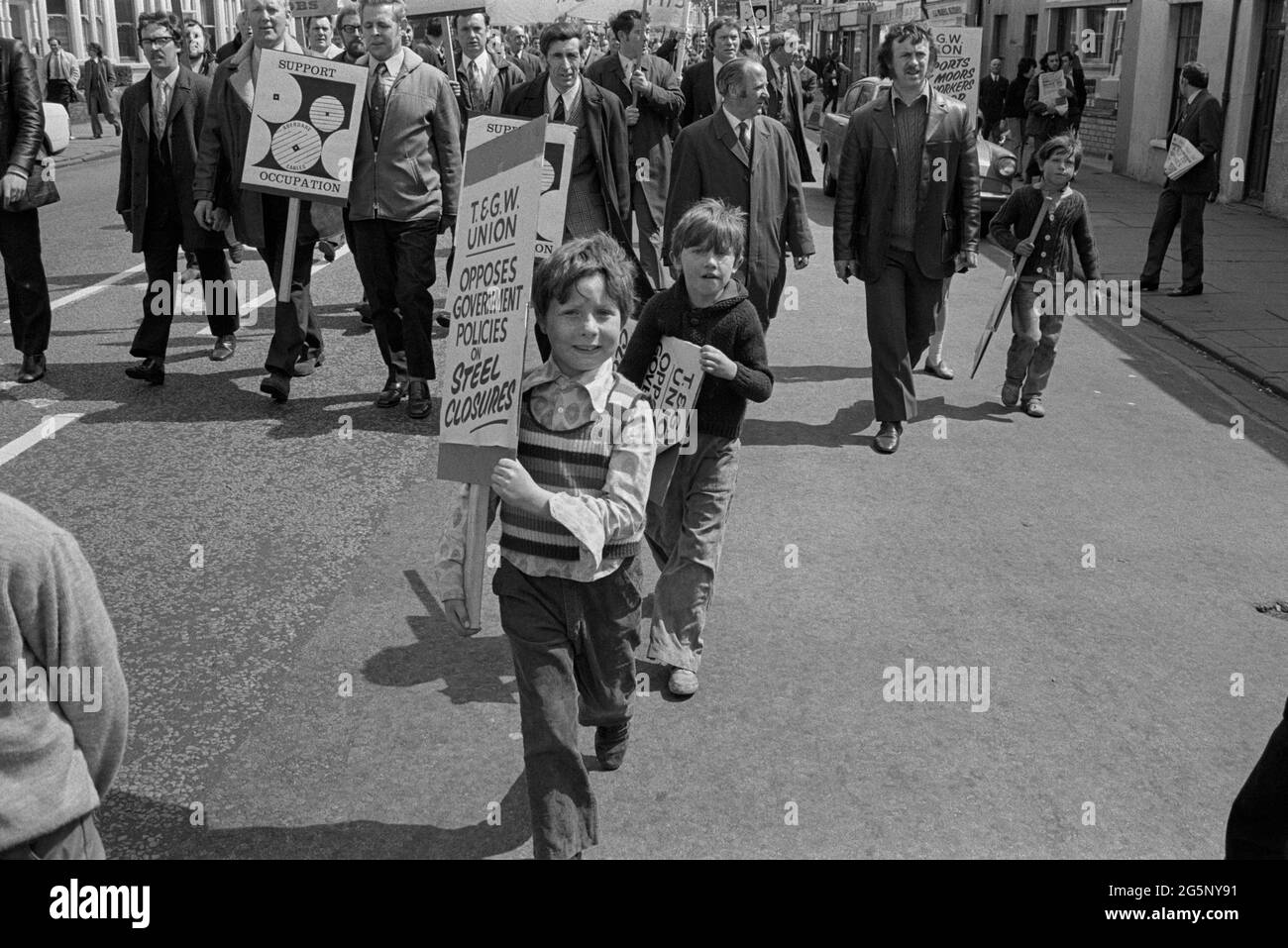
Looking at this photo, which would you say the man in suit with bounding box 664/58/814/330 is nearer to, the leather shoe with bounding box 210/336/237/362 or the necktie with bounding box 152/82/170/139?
the necktie with bounding box 152/82/170/139

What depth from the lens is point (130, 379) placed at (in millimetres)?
8812

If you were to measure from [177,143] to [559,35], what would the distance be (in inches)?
103

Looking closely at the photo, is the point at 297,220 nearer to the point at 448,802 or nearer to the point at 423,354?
the point at 423,354

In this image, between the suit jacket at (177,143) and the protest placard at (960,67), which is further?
the protest placard at (960,67)

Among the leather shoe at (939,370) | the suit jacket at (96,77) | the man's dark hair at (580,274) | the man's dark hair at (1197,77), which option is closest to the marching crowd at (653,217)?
the leather shoe at (939,370)

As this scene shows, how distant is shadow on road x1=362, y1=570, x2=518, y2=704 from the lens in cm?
471

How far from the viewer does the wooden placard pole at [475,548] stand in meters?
3.50

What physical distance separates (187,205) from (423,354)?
6.37 feet

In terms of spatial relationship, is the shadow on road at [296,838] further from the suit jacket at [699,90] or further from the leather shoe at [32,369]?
the suit jacket at [699,90]

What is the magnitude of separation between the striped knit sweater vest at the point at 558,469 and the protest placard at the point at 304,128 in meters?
4.70

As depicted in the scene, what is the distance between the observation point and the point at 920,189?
7.60 m

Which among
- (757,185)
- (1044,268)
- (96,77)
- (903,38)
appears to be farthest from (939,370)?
(96,77)

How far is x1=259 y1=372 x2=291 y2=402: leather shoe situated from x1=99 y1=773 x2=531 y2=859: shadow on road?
14.7ft

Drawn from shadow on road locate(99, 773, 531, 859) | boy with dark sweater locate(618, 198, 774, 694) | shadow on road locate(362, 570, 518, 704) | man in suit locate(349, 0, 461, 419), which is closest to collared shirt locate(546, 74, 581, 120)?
man in suit locate(349, 0, 461, 419)
